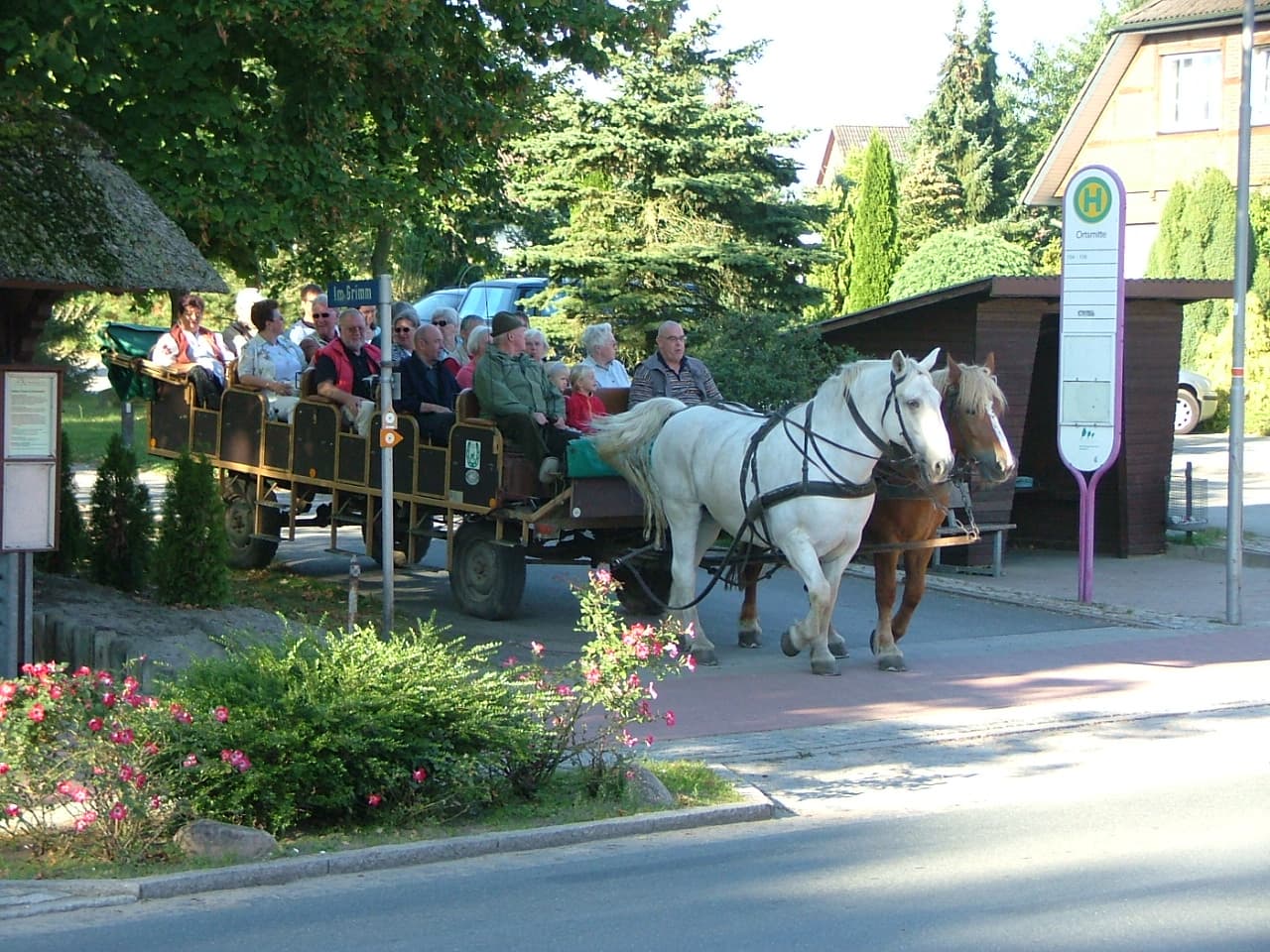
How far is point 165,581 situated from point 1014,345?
925 cm

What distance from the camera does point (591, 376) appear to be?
13.7 meters

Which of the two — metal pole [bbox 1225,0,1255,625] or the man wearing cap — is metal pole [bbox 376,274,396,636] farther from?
metal pole [bbox 1225,0,1255,625]

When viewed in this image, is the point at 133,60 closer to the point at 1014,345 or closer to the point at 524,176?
the point at 1014,345

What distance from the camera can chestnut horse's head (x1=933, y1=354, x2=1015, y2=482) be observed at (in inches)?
457

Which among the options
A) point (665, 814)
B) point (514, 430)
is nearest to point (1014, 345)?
point (514, 430)

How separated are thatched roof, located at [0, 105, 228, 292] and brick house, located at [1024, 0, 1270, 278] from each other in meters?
31.8

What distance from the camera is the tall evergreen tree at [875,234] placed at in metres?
41.2

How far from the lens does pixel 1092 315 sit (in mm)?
15625

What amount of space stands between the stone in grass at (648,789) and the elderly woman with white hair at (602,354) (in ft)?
20.8

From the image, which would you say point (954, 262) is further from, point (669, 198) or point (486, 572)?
point (486, 572)

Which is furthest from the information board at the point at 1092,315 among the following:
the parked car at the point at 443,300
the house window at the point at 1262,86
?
the house window at the point at 1262,86

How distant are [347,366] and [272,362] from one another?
142 centimetres

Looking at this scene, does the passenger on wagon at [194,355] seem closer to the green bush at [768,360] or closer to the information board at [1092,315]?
the green bush at [768,360]

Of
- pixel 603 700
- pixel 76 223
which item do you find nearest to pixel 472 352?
pixel 76 223
